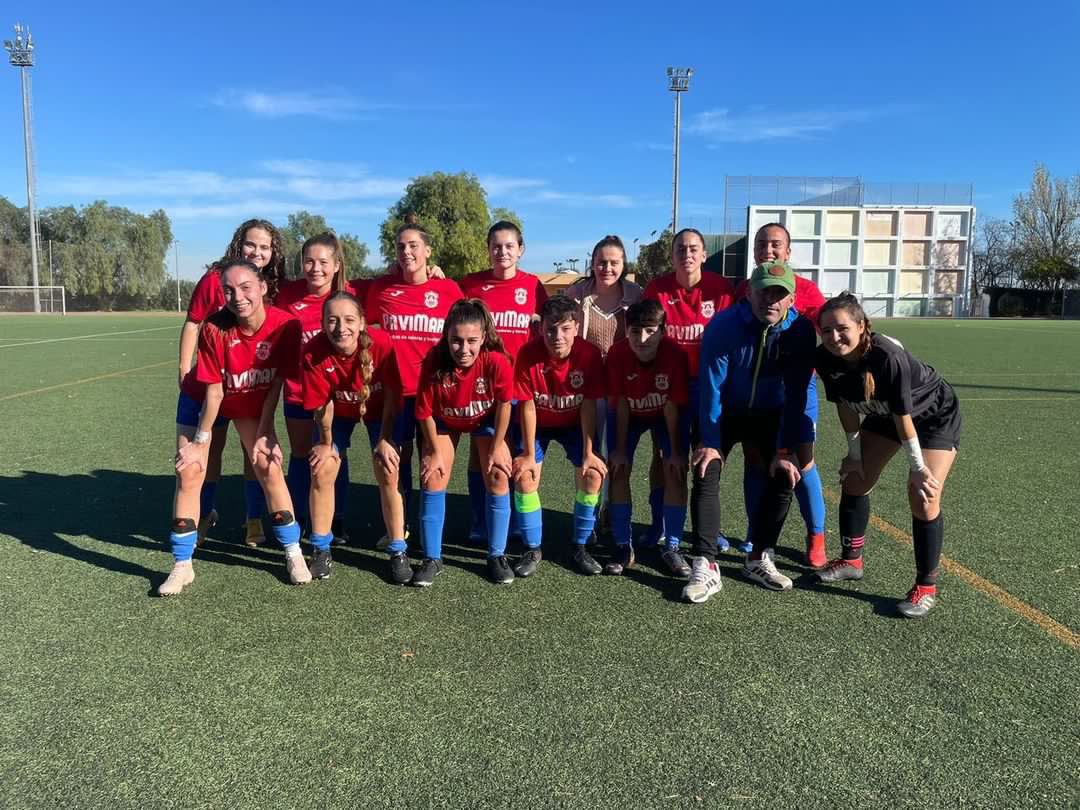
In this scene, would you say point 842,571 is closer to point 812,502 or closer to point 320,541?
point 812,502

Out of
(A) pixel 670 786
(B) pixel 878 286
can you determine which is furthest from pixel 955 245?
(A) pixel 670 786

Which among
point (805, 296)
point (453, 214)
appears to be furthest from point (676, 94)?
point (805, 296)

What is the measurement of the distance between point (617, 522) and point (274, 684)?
1.94m

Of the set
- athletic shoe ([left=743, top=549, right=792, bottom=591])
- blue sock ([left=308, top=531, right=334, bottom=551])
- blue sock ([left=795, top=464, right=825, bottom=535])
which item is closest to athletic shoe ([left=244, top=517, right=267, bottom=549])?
blue sock ([left=308, top=531, right=334, bottom=551])

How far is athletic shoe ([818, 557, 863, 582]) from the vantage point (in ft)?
12.2

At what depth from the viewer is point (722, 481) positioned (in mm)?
5762

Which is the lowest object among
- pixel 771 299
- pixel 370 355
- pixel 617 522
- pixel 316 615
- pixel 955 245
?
pixel 316 615

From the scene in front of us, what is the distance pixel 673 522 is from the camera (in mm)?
3967

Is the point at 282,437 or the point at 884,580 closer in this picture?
the point at 884,580

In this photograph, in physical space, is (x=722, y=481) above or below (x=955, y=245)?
below

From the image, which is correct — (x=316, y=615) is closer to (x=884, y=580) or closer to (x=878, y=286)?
(x=884, y=580)

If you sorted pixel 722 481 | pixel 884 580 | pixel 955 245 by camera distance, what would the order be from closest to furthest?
pixel 884 580 < pixel 722 481 < pixel 955 245

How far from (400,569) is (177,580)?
1.07 m

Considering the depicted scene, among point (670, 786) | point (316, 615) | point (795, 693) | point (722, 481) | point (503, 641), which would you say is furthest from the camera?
point (722, 481)
